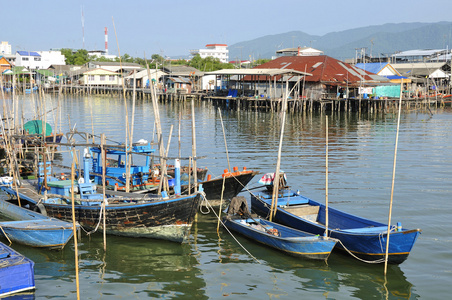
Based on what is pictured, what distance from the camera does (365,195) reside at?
751 inches

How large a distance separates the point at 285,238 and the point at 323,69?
1774 inches

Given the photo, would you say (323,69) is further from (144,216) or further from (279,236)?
(144,216)

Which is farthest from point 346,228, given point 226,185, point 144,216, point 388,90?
point 388,90

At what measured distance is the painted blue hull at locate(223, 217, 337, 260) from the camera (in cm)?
1206

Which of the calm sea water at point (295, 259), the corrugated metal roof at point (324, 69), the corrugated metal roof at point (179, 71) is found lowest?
the calm sea water at point (295, 259)

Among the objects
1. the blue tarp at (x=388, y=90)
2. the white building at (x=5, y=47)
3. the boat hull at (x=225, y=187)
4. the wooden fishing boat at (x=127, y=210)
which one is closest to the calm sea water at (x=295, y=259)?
the wooden fishing boat at (x=127, y=210)

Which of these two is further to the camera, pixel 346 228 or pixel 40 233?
pixel 346 228

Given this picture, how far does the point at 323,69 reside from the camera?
55.1 metres

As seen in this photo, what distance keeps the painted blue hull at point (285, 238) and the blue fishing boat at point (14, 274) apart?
589cm

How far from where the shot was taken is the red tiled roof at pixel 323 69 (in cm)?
5334

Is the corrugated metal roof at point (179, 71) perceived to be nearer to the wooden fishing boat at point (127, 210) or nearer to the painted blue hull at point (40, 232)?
the wooden fishing boat at point (127, 210)

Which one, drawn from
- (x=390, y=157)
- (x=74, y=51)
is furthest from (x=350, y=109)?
(x=74, y=51)

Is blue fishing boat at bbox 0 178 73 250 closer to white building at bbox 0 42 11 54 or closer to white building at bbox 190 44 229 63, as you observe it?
white building at bbox 0 42 11 54

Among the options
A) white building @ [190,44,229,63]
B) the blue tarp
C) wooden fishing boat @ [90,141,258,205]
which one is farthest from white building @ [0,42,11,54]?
wooden fishing boat @ [90,141,258,205]
